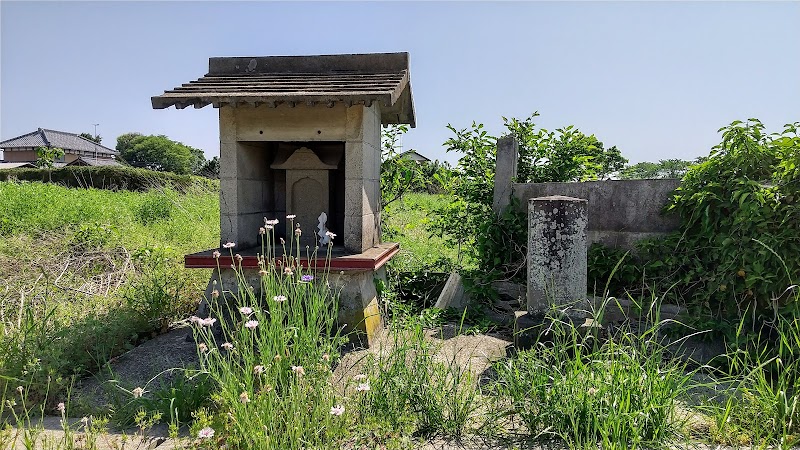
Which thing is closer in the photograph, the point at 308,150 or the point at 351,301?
the point at 351,301

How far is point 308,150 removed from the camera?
17.8ft

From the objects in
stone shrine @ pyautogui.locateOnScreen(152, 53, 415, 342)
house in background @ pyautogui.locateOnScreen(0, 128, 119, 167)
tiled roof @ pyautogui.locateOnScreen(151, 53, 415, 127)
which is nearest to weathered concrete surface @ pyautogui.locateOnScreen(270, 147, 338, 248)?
stone shrine @ pyautogui.locateOnScreen(152, 53, 415, 342)

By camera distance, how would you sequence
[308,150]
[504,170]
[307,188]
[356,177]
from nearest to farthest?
[356,177] < [308,150] < [307,188] < [504,170]

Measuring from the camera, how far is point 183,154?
70.5 meters

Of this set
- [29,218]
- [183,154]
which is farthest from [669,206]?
[183,154]

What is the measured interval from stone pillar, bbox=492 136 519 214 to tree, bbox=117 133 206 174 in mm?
66154

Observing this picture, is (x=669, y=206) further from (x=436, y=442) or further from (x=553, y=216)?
(x=436, y=442)

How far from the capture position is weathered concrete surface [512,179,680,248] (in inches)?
209

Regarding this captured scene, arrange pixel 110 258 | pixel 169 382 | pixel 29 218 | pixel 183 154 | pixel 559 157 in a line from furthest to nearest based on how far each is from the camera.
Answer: pixel 183 154 < pixel 29 218 < pixel 110 258 < pixel 559 157 < pixel 169 382

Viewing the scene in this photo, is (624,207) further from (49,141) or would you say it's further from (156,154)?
(156,154)

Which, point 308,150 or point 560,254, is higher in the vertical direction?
point 308,150

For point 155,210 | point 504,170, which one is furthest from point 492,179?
point 155,210

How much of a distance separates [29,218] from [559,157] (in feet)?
29.3

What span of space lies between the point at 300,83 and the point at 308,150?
82cm
